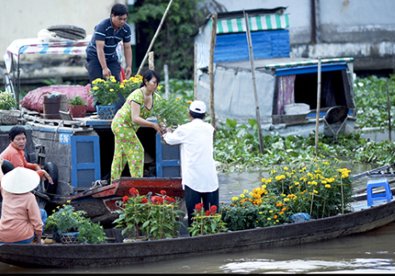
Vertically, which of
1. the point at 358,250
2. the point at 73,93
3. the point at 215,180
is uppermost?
the point at 73,93

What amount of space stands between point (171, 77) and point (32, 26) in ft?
13.5

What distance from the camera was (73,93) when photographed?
1244 centimetres

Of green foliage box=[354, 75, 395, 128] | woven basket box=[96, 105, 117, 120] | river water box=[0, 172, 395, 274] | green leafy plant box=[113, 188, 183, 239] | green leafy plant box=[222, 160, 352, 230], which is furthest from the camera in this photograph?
green foliage box=[354, 75, 395, 128]

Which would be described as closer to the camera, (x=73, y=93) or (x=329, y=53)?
(x=73, y=93)

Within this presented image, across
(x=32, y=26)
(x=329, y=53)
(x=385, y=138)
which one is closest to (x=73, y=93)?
(x=385, y=138)

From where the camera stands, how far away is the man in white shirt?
33.1 ft

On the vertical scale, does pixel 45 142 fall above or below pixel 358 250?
above

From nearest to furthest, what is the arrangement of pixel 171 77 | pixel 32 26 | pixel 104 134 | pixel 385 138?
1. pixel 104 134
2. pixel 385 138
3. pixel 32 26
4. pixel 171 77

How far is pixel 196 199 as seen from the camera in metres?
10.2

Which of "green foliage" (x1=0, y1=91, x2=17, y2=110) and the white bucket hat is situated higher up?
"green foliage" (x1=0, y1=91, x2=17, y2=110)

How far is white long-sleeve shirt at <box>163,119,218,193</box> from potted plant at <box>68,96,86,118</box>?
201 cm

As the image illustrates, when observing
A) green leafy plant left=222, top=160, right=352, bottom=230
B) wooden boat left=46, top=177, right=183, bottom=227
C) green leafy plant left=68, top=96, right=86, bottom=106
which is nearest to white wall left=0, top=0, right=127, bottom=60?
green leafy plant left=68, top=96, right=86, bottom=106

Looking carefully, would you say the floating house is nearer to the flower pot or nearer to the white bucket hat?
the flower pot

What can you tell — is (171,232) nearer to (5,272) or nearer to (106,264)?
(106,264)
